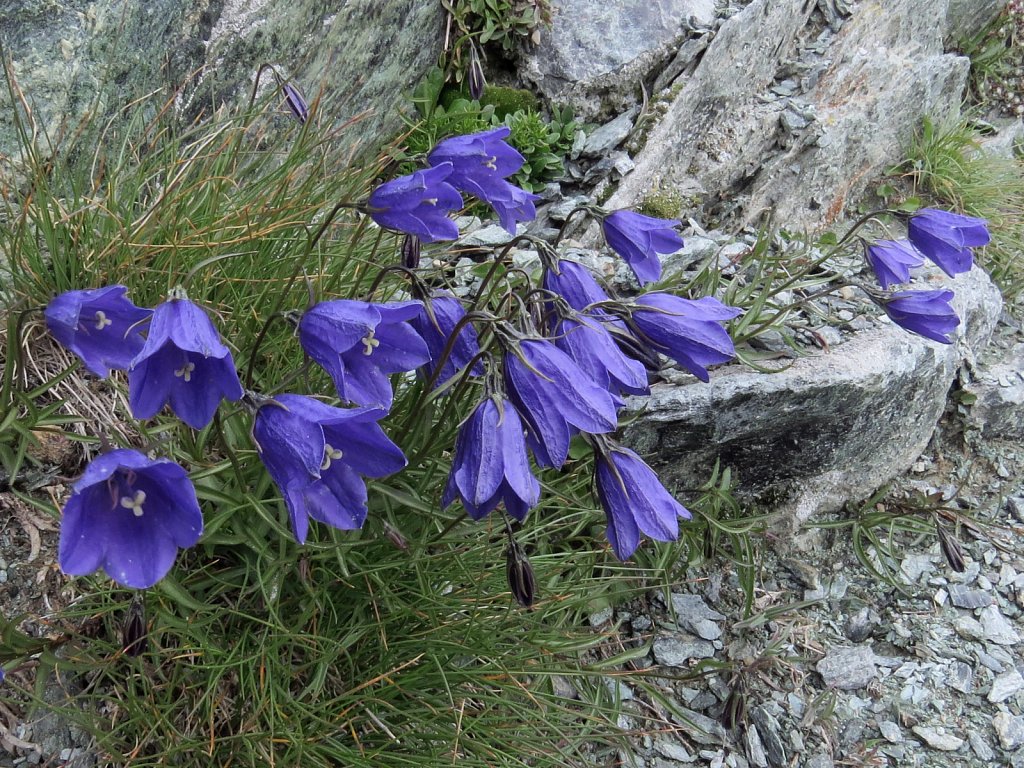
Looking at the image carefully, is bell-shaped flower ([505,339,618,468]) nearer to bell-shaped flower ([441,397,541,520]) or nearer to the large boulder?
bell-shaped flower ([441,397,541,520])

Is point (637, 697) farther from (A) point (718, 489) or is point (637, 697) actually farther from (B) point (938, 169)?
(B) point (938, 169)

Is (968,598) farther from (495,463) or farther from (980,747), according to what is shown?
(495,463)

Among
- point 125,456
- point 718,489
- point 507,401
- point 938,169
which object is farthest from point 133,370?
point 938,169

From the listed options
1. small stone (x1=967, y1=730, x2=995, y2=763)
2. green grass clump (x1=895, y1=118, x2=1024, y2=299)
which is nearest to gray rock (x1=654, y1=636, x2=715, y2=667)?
small stone (x1=967, y1=730, x2=995, y2=763)

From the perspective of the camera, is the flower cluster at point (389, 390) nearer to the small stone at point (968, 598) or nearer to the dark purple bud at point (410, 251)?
the dark purple bud at point (410, 251)

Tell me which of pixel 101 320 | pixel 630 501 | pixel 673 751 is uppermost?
pixel 101 320

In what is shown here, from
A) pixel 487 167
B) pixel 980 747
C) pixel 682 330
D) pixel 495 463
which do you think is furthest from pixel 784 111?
pixel 495 463
